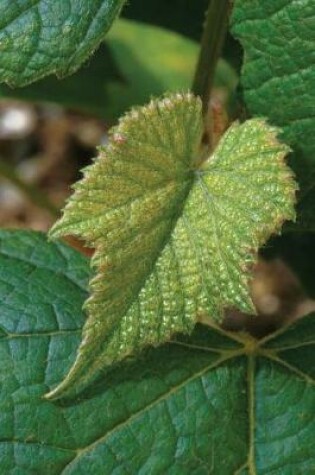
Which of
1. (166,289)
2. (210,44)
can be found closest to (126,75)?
(210,44)

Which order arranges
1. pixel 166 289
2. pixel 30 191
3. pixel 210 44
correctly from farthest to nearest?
pixel 30 191 < pixel 210 44 < pixel 166 289

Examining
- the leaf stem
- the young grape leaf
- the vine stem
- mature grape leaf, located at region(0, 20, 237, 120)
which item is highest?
the vine stem

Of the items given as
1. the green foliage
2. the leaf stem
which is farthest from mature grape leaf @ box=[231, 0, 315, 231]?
the leaf stem

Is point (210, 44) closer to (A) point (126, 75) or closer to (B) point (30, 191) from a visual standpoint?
(B) point (30, 191)

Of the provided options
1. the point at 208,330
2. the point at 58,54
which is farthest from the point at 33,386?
the point at 58,54

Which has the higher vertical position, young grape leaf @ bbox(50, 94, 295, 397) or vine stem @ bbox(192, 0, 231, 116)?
vine stem @ bbox(192, 0, 231, 116)

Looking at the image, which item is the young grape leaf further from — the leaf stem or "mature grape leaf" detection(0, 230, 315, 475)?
the leaf stem
